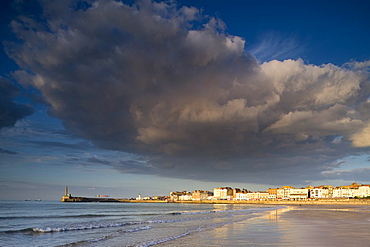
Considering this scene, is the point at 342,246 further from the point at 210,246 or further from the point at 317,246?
the point at 210,246

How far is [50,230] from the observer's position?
24984 mm

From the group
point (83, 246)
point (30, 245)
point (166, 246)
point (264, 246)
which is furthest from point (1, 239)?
point (264, 246)

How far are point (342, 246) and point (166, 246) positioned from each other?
8.45 m

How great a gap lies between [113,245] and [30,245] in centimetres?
507

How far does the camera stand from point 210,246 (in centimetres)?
1541

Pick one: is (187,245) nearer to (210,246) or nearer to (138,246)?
(210,246)

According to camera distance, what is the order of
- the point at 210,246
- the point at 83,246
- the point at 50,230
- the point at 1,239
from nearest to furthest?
the point at 210,246 < the point at 83,246 < the point at 1,239 < the point at 50,230

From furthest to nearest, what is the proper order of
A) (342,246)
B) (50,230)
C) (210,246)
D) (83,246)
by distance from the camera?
(50,230), (83,246), (210,246), (342,246)

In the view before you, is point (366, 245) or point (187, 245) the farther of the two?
point (187, 245)

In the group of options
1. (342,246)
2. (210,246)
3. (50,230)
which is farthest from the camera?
(50,230)

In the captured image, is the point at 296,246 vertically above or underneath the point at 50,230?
above

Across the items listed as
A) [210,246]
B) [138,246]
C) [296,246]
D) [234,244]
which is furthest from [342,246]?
[138,246]

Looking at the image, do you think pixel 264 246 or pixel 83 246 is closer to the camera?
pixel 264 246

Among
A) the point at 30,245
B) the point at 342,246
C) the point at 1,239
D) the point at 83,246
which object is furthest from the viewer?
the point at 1,239
